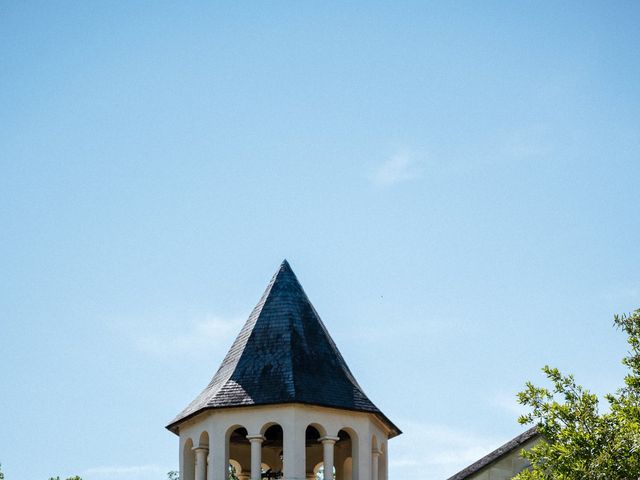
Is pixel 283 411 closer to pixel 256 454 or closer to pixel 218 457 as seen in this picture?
pixel 256 454

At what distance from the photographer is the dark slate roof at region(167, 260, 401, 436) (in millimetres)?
33312

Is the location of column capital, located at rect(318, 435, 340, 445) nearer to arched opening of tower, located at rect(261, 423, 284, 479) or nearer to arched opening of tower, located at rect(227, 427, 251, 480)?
arched opening of tower, located at rect(261, 423, 284, 479)

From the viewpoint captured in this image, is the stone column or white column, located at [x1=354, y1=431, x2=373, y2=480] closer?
the stone column

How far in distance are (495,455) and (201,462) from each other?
7.74 metres

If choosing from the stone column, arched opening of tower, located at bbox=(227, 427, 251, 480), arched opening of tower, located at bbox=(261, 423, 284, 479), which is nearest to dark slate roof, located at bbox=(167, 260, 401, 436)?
the stone column

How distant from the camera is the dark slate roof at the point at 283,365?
33312mm

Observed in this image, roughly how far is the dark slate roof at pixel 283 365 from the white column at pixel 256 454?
2.91ft

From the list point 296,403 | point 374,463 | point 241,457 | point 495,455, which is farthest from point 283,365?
point 495,455

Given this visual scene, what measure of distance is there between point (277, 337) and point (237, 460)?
3852mm

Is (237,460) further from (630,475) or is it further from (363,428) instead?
(630,475)

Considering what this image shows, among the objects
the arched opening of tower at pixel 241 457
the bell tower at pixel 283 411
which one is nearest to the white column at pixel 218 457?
the bell tower at pixel 283 411

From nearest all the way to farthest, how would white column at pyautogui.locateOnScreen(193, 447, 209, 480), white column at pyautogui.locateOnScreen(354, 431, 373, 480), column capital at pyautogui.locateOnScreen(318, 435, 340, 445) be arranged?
column capital at pyautogui.locateOnScreen(318, 435, 340, 445)
white column at pyautogui.locateOnScreen(354, 431, 373, 480)
white column at pyautogui.locateOnScreen(193, 447, 209, 480)

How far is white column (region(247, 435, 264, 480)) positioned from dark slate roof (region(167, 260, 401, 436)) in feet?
2.91

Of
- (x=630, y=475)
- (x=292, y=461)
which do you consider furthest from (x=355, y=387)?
(x=630, y=475)
